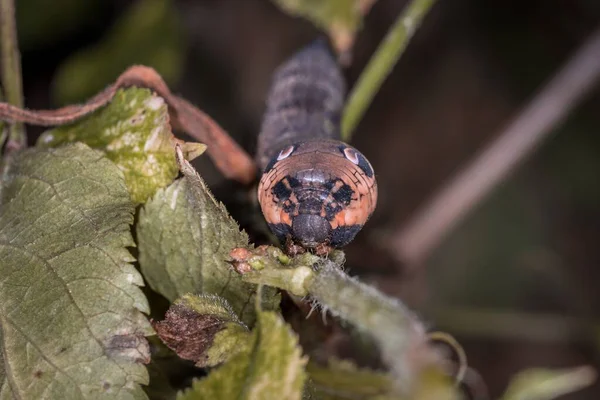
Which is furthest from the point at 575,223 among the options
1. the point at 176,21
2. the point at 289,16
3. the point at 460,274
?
the point at 176,21

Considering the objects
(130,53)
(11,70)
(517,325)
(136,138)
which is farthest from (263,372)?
(517,325)

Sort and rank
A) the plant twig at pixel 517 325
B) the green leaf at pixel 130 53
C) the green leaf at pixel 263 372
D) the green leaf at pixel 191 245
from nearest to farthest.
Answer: the green leaf at pixel 263 372 < the green leaf at pixel 191 245 < the green leaf at pixel 130 53 < the plant twig at pixel 517 325

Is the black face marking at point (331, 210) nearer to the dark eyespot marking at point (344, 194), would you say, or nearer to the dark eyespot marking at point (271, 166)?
the dark eyespot marking at point (344, 194)

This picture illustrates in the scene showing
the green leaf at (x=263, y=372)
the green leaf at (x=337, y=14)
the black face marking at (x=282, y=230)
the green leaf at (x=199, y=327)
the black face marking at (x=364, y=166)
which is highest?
the green leaf at (x=337, y=14)

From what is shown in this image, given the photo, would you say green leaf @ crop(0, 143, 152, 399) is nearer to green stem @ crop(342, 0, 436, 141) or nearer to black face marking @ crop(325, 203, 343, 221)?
black face marking @ crop(325, 203, 343, 221)

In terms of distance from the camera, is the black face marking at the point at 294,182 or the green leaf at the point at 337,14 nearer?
the black face marking at the point at 294,182

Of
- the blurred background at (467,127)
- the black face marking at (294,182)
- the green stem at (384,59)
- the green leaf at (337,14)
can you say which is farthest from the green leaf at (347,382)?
the blurred background at (467,127)

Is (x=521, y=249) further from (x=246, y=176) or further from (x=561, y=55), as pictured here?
(x=246, y=176)
